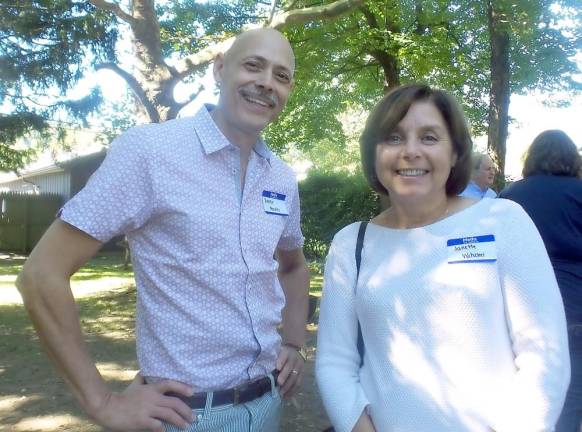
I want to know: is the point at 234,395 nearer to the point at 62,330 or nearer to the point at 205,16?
the point at 62,330

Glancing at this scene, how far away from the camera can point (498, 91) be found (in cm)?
1111

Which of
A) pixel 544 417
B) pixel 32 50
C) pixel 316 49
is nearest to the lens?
pixel 544 417

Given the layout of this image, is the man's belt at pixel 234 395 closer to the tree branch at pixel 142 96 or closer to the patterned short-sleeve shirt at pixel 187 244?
the patterned short-sleeve shirt at pixel 187 244

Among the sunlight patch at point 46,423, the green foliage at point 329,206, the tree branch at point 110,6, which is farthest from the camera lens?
the green foliage at point 329,206

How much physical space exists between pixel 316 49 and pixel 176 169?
45.8 ft

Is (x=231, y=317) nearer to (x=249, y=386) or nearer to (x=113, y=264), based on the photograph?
(x=249, y=386)

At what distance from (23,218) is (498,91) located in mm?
19034

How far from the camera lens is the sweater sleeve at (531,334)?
1721mm

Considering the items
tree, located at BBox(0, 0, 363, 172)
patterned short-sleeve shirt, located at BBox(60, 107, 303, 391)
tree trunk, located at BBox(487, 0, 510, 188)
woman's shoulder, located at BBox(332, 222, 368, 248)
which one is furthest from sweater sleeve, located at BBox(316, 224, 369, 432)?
tree trunk, located at BBox(487, 0, 510, 188)

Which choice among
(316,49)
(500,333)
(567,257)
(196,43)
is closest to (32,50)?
(196,43)

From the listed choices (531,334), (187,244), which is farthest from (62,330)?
(531,334)

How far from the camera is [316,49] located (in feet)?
50.1

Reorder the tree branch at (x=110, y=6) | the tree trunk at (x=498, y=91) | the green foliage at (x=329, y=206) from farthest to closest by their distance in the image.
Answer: the green foliage at (x=329, y=206)
the tree trunk at (x=498, y=91)
the tree branch at (x=110, y=6)

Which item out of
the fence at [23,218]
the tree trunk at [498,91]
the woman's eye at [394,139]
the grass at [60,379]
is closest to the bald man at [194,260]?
the woman's eye at [394,139]
